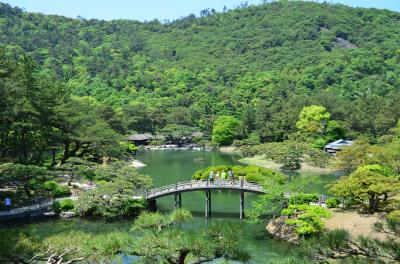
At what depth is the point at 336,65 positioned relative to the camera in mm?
105875

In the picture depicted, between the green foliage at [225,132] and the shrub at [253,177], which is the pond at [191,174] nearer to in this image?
the shrub at [253,177]

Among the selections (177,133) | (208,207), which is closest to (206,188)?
(208,207)

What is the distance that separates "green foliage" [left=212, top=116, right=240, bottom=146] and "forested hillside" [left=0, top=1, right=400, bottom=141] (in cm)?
150

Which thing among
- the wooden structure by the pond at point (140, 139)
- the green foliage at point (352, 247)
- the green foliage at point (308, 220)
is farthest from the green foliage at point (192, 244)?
the wooden structure by the pond at point (140, 139)

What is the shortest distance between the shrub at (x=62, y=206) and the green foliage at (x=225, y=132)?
136 feet

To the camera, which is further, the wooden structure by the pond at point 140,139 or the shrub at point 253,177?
the wooden structure by the pond at point 140,139

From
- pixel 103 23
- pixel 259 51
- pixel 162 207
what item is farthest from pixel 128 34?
pixel 162 207

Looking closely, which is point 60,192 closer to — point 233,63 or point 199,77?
point 199,77

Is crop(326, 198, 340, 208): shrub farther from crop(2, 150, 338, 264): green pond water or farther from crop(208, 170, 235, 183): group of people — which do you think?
crop(208, 170, 235, 183): group of people

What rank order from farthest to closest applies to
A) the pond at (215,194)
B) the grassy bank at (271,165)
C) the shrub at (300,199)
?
the grassy bank at (271,165)
the shrub at (300,199)
the pond at (215,194)

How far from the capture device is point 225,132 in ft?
225

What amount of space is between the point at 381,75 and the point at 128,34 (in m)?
87.4

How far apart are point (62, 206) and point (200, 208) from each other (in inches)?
347

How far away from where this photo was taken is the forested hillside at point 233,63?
6981 centimetres
